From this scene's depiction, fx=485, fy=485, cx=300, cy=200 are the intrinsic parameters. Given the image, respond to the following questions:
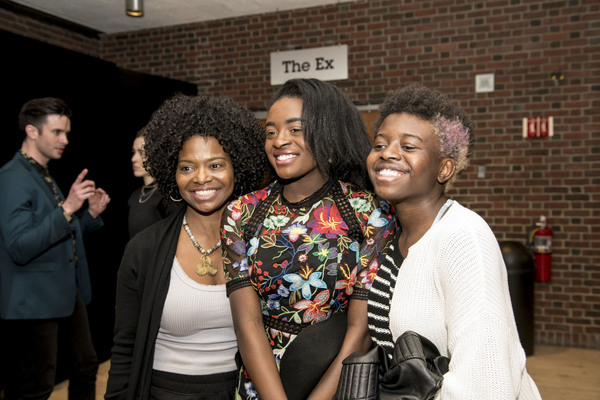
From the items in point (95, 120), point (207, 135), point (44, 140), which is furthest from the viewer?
point (95, 120)

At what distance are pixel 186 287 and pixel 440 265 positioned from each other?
84 cm

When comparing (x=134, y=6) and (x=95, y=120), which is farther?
(x=95, y=120)

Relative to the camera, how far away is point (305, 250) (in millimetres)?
1417

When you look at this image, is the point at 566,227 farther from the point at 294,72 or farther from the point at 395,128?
the point at 395,128

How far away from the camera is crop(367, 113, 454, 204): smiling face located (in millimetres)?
1250

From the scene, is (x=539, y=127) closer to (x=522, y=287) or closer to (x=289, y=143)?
(x=522, y=287)

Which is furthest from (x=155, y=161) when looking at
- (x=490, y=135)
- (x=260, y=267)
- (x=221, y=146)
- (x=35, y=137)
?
(x=490, y=135)

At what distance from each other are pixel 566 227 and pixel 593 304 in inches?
31.7

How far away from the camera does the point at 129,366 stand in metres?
1.56

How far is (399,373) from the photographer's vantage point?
106 cm

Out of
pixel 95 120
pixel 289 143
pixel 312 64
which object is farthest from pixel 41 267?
pixel 312 64

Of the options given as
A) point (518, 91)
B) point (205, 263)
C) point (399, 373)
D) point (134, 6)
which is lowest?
point (399, 373)

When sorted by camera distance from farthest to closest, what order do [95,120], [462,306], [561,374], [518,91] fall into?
1. [518,91]
2. [95,120]
3. [561,374]
4. [462,306]

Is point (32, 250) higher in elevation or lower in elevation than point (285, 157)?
lower
